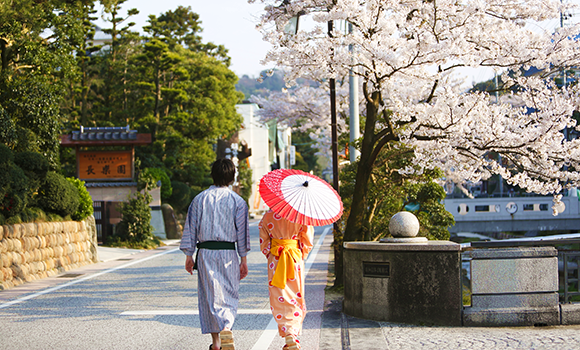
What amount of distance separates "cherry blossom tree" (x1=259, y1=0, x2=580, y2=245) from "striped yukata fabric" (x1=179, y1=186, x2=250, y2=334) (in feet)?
13.8

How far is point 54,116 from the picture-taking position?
15461 millimetres

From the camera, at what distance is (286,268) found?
17.5ft

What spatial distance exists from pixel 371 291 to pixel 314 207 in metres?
2.28

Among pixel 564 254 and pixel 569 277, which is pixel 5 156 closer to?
pixel 564 254

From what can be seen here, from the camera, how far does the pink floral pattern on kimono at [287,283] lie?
17.4ft

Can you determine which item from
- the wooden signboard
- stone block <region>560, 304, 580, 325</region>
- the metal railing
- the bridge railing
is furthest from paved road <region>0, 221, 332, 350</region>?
the wooden signboard

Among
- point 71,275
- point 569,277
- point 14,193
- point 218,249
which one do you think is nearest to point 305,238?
point 218,249

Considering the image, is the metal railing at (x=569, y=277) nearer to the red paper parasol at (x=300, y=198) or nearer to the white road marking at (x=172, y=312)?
the red paper parasol at (x=300, y=198)

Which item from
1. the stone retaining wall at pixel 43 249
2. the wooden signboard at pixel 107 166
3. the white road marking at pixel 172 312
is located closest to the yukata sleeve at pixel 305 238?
the white road marking at pixel 172 312

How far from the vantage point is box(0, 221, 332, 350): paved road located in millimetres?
6312

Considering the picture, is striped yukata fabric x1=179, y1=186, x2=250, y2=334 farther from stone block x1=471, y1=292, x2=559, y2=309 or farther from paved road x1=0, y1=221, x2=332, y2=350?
stone block x1=471, y1=292, x2=559, y2=309

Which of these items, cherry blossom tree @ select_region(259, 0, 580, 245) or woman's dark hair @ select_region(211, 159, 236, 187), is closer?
woman's dark hair @ select_region(211, 159, 236, 187)

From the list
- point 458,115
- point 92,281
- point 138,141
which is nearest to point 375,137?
point 458,115

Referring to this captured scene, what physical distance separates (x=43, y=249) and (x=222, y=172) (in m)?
9.43
